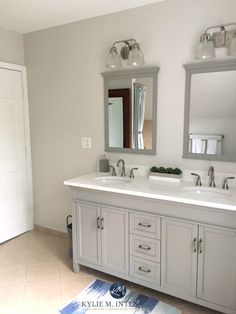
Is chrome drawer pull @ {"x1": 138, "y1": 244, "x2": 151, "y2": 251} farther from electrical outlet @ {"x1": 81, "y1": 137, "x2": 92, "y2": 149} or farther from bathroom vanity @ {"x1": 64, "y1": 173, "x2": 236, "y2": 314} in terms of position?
electrical outlet @ {"x1": 81, "y1": 137, "x2": 92, "y2": 149}

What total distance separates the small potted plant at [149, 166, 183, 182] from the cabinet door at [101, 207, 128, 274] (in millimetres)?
459

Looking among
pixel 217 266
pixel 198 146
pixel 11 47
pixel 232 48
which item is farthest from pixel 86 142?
pixel 217 266

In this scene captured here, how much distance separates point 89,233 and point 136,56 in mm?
1643

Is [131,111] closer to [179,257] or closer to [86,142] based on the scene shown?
[86,142]

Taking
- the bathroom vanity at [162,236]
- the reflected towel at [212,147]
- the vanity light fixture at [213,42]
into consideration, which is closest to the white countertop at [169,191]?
the bathroom vanity at [162,236]

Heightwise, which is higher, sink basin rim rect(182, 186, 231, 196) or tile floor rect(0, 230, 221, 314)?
sink basin rim rect(182, 186, 231, 196)

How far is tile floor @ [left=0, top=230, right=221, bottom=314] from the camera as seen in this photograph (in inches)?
88.6

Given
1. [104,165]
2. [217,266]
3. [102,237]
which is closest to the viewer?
[217,266]

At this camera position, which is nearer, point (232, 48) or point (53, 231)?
point (232, 48)

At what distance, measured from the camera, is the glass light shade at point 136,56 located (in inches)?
99.4

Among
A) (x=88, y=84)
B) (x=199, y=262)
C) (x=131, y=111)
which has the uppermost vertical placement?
(x=88, y=84)

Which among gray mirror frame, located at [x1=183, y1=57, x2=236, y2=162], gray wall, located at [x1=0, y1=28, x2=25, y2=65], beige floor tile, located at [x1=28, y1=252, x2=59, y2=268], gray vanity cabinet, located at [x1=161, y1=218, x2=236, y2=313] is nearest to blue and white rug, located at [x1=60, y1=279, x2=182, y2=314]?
gray vanity cabinet, located at [x1=161, y1=218, x2=236, y2=313]

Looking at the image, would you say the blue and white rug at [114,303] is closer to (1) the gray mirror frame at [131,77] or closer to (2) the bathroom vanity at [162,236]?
(2) the bathroom vanity at [162,236]

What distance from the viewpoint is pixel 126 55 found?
8.80 feet
